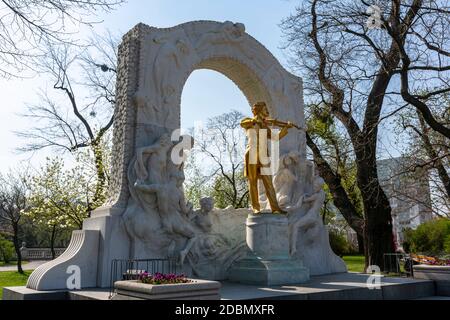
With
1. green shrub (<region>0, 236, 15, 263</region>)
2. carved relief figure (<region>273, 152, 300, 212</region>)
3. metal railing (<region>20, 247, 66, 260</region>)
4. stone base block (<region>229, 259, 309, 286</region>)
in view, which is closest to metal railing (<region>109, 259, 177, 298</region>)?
stone base block (<region>229, 259, 309, 286</region>)

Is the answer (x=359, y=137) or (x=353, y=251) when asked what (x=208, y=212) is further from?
(x=353, y=251)

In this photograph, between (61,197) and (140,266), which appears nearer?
(140,266)

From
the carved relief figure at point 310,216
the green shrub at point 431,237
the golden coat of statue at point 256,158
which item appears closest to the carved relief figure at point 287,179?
the carved relief figure at point 310,216

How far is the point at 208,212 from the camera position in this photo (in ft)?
32.0

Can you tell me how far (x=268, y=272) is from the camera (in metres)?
8.45

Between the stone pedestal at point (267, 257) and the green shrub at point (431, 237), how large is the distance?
17615mm

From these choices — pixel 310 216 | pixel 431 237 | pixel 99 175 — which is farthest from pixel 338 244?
pixel 310 216

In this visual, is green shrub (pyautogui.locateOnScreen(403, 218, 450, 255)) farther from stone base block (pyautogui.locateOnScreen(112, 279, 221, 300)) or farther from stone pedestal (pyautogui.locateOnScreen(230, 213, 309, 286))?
stone base block (pyautogui.locateOnScreen(112, 279, 221, 300))

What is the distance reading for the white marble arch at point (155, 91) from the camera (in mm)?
8508

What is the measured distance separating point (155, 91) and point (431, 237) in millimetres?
21046

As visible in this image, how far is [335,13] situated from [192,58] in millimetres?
4091

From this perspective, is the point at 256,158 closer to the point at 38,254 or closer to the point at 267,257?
the point at 267,257

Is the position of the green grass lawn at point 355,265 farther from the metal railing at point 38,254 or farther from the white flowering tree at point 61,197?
the metal railing at point 38,254

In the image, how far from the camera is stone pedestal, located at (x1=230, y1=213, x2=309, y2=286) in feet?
28.4
